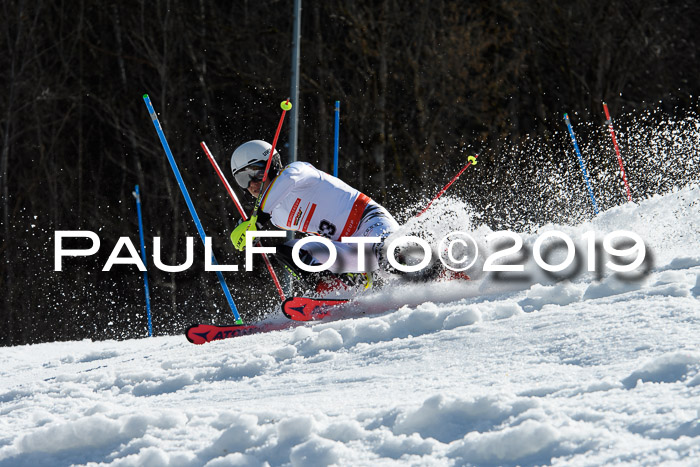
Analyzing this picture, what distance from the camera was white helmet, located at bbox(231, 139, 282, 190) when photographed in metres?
6.35

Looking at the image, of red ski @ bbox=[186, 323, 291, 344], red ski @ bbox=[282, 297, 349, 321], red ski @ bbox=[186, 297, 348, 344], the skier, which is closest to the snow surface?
red ski @ bbox=[186, 323, 291, 344]

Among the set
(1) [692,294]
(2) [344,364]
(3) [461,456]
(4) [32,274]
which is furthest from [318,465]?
(4) [32,274]

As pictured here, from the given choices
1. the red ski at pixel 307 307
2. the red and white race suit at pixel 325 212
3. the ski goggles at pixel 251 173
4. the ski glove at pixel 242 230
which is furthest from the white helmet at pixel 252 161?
the red ski at pixel 307 307

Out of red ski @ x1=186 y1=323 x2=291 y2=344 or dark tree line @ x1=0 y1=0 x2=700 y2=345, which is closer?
red ski @ x1=186 y1=323 x2=291 y2=344

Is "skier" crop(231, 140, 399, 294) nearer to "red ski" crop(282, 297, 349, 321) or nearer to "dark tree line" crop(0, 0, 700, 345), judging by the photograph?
"red ski" crop(282, 297, 349, 321)

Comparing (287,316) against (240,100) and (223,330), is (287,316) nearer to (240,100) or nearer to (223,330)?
(223,330)

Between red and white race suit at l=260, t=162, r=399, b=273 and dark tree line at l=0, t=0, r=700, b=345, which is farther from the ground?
dark tree line at l=0, t=0, r=700, b=345

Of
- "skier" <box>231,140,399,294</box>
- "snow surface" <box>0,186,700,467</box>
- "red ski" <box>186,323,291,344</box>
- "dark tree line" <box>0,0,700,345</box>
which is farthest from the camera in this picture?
"dark tree line" <box>0,0,700,345</box>

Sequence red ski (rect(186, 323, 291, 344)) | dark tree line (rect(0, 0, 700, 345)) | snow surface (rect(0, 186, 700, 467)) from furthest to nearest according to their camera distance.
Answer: dark tree line (rect(0, 0, 700, 345)) < red ski (rect(186, 323, 291, 344)) < snow surface (rect(0, 186, 700, 467))

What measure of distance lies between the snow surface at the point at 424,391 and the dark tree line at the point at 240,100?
10.4 meters

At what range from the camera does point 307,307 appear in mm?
5914

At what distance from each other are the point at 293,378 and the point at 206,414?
0.75 metres

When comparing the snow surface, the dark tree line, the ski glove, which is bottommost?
the snow surface

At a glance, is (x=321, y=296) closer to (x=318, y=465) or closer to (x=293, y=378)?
(x=293, y=378)
